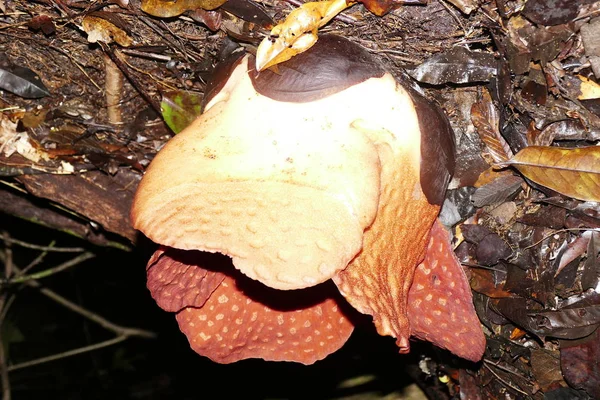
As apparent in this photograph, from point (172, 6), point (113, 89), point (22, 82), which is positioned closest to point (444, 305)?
point (172, 6)

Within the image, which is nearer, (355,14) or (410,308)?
(355,14)

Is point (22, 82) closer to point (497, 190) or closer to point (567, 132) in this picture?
point (497, 190)

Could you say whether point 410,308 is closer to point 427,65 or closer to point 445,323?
point 445,323

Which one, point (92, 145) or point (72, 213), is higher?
point (92, 145)

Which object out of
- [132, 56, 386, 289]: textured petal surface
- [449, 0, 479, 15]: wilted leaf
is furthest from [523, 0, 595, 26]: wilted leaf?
[132, 56, 386, 289]: textured petal surface

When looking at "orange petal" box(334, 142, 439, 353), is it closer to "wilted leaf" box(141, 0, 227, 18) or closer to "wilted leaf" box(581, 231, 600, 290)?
"wilted leaf" box(581, 231, 600, 290)

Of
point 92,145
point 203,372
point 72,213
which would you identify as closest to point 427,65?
point 92,145
